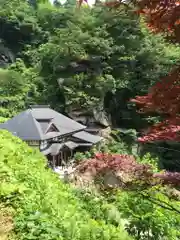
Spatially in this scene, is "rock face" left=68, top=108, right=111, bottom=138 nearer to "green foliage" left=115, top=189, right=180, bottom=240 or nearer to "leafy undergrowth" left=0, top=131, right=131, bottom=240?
"green foliage" left=115, top=189, right=180, bottom=240

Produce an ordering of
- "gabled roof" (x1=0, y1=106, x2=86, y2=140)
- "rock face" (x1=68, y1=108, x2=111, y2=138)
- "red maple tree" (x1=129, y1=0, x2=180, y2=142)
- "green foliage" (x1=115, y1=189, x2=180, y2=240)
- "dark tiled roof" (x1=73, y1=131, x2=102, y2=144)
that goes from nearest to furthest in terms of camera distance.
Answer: "red maple tree" (x1=129, y1=0, x2=180, y2=142) < "green foliage" (x1=115, y1=189, x2=180, y2=240) < "gabled roof" (x1=0, y1=106, x2=86, y2=140) < "dark tiled roof" (x1=73, y1=131, x2=102, y2=144) < "rock face" (x1=68, y1=108, x2=111, y2=138)

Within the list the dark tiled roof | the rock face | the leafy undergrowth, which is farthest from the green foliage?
the rock face

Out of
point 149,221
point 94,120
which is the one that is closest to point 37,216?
point 149,221

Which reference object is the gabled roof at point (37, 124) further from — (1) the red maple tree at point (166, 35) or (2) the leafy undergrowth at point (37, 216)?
(1) the red maple tree at point (166, 35)

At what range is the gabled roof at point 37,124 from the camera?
17.9 meters

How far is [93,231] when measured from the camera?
405 centimetres

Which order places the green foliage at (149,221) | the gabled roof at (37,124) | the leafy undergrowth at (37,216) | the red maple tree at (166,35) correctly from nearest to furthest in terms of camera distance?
the red maple tree at (166,35) < the leafy undergrowth at (37,216) < the green foliage at (149,221) < the gabled roof at (37,124)

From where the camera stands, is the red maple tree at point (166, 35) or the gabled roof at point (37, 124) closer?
the red maple tree at point (166, 35)

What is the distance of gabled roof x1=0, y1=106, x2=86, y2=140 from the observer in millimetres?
17928

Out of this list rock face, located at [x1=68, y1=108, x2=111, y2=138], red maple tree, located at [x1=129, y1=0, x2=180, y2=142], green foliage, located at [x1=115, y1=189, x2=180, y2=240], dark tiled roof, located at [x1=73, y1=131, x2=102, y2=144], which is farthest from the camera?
rock face, located at [x1=68, y1=108, x2=111, y2=138]

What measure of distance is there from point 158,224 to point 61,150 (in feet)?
49.9

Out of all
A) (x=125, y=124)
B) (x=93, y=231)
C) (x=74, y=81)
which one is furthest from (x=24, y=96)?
(x=93, y=231)

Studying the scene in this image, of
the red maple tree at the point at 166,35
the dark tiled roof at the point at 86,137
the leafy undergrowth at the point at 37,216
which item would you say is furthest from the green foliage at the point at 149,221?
the dark tiled roof at the point at 86,137

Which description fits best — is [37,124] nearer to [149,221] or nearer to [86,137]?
[86,137]
